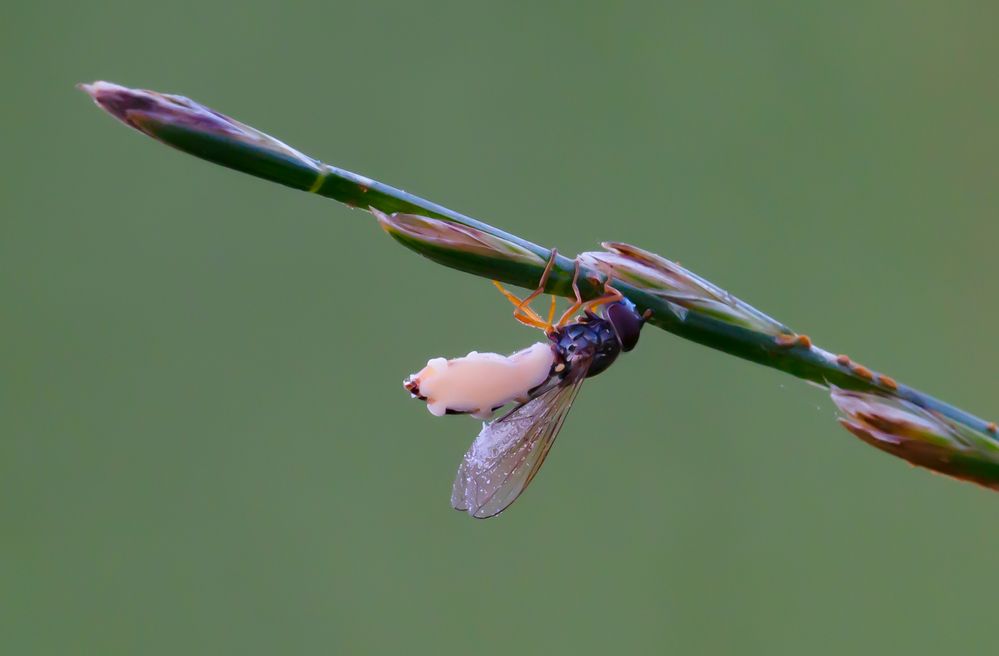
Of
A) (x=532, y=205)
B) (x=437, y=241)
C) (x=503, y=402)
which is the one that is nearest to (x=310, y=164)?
(x=437, y=241)

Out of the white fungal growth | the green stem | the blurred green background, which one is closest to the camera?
the green stem

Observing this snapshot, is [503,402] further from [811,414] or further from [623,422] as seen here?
[811,414]

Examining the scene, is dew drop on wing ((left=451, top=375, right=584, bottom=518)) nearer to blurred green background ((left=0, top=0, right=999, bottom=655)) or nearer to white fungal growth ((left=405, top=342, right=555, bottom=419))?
white fungal growth ((left=405, top=342, right=555, bottom=419))

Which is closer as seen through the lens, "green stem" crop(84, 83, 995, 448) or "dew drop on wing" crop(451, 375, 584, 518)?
"green stem" crop(84, 83, 995, 448)

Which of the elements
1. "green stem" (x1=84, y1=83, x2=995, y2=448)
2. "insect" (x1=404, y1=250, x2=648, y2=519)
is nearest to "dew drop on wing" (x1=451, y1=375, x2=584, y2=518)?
"insect" (x1=404, y1=250, x2=648, y2=519)

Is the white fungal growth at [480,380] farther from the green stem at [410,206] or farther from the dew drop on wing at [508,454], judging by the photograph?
the green stem at [410,206]

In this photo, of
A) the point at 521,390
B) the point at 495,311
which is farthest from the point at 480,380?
the point at 495,311
